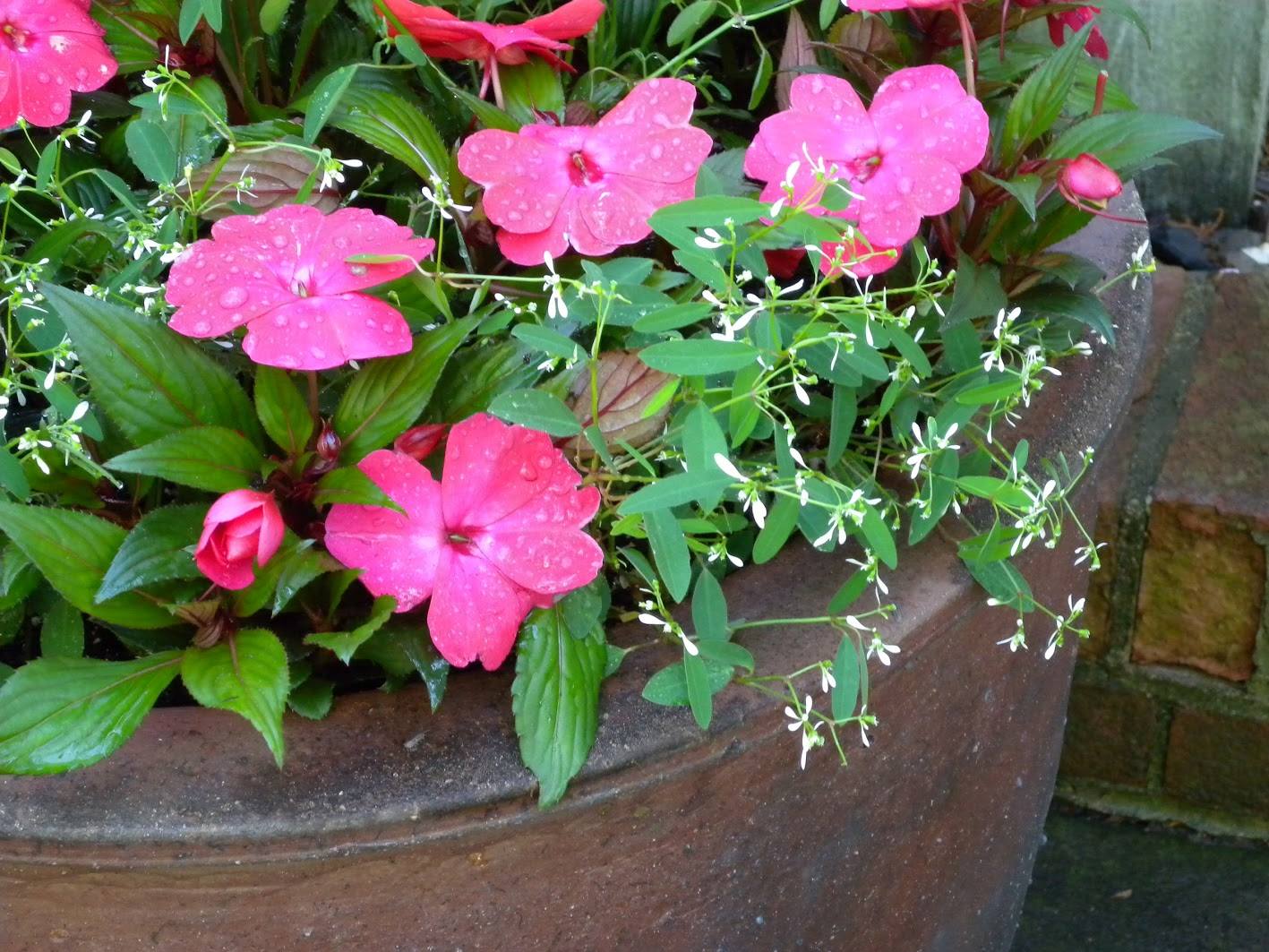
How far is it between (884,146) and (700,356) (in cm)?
23

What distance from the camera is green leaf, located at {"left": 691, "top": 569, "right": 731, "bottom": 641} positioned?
784mm

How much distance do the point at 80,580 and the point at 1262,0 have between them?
1.60 m

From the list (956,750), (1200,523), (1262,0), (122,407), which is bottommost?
(1200,523)

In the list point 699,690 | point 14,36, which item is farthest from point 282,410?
point 14,36

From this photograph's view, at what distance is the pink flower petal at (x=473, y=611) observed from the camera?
2.44ft

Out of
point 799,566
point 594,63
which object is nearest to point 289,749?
point 799,566

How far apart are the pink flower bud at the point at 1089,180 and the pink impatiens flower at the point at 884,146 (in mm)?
55

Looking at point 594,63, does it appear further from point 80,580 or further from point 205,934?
point 205,934

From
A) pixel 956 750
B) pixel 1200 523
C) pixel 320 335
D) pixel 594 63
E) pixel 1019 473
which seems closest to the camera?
pixel 320 335

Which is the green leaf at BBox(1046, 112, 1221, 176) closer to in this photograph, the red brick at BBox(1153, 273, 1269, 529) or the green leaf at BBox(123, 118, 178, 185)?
the green leaf at BBox(123, 118, 178, 185)

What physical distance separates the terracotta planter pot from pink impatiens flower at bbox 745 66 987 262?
22 centimetres

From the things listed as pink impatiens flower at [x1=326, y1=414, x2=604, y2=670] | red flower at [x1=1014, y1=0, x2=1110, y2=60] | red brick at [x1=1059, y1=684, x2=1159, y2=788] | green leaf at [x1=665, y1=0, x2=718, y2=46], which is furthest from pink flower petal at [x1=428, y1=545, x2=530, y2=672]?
red brick at [x1=1059, y1=684, x2=1159, y2=788]

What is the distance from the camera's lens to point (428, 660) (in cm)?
78

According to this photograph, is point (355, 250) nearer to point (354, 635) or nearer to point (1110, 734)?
point (354, 635)
